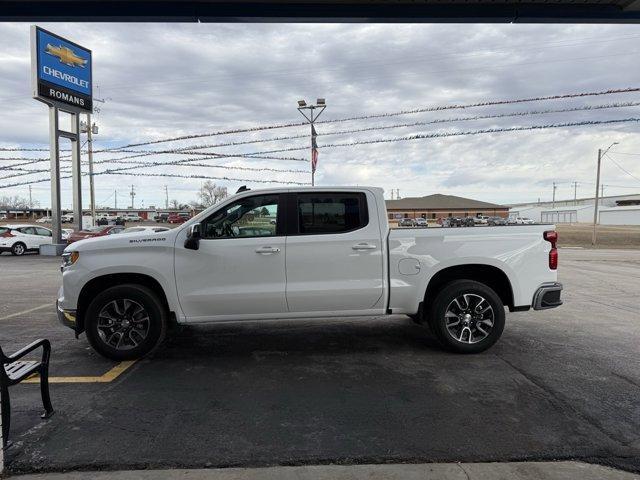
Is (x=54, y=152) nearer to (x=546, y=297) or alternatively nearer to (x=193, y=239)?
(x=193, y=239)

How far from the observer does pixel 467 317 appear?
5586 mm

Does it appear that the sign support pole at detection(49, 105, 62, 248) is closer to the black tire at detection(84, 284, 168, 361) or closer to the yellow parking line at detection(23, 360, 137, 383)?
the black tire at detection(84, 284, 168, 361)

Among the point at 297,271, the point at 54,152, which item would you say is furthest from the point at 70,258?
the point at 54,152

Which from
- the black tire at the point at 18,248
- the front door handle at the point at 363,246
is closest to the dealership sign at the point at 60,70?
the black tire at the point at 18,248

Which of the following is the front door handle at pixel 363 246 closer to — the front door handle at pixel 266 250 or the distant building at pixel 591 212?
the front door handle at pixel 266 250

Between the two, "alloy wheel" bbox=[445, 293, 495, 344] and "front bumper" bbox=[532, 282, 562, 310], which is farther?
"front bumper" bbox=[532, 282, 562, 310]

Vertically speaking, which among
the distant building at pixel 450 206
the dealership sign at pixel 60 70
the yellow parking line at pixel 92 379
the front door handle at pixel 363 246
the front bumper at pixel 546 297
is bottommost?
the yellow parking line at pixel 92 379

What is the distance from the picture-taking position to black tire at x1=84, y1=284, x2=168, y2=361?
17.4ft

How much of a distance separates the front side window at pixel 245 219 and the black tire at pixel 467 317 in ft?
7.09

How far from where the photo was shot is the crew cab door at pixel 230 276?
17.6 feet

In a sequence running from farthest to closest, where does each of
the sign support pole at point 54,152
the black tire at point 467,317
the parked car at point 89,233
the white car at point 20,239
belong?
the white car at point 20,239, the parked car at point 89,233, the sign support pole at point 54,152, the black tire at point 467,317

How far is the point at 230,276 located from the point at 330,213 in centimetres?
137

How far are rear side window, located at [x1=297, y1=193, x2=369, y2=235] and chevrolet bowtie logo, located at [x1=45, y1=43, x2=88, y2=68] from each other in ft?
66.1

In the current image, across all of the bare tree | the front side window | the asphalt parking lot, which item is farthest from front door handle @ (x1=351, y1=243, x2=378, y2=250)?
the bare tree
